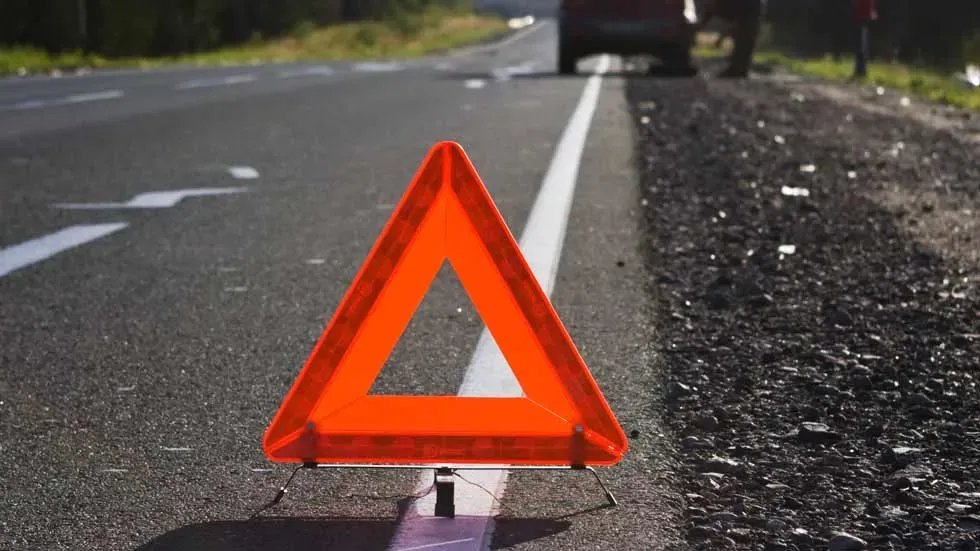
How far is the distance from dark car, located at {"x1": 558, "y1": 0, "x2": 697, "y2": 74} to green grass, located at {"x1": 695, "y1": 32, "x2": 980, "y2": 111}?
228 cm

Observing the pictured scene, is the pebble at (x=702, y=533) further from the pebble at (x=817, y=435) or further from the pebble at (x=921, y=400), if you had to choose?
the pebble at (x=921, y=400)

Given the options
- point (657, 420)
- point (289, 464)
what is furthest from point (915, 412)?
point (289, 464)

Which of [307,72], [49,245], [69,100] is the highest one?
[49,245]

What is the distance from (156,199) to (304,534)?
551cm

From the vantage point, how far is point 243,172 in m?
9.88

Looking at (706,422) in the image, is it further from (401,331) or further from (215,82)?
(215,82)

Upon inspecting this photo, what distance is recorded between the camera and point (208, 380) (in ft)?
14.6

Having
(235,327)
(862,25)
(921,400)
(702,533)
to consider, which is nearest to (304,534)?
(702,533)

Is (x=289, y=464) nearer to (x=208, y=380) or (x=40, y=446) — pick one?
(x=40, y=446)

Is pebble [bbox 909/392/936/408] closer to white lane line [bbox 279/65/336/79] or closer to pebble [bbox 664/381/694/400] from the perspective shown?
pebble [bbox 664/381/694/400]

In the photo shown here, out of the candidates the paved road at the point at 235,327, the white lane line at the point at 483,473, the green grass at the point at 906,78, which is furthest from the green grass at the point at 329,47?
the white lane line at the point at 483,473

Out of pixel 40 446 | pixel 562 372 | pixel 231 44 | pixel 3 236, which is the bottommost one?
pixel 231 44

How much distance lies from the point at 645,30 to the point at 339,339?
19732mm

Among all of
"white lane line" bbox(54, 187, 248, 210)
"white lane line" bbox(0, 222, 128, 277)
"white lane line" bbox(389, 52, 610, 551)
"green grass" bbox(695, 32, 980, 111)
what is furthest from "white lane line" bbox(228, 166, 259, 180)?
"green grass" bbox(695, 32, 980, 111)
